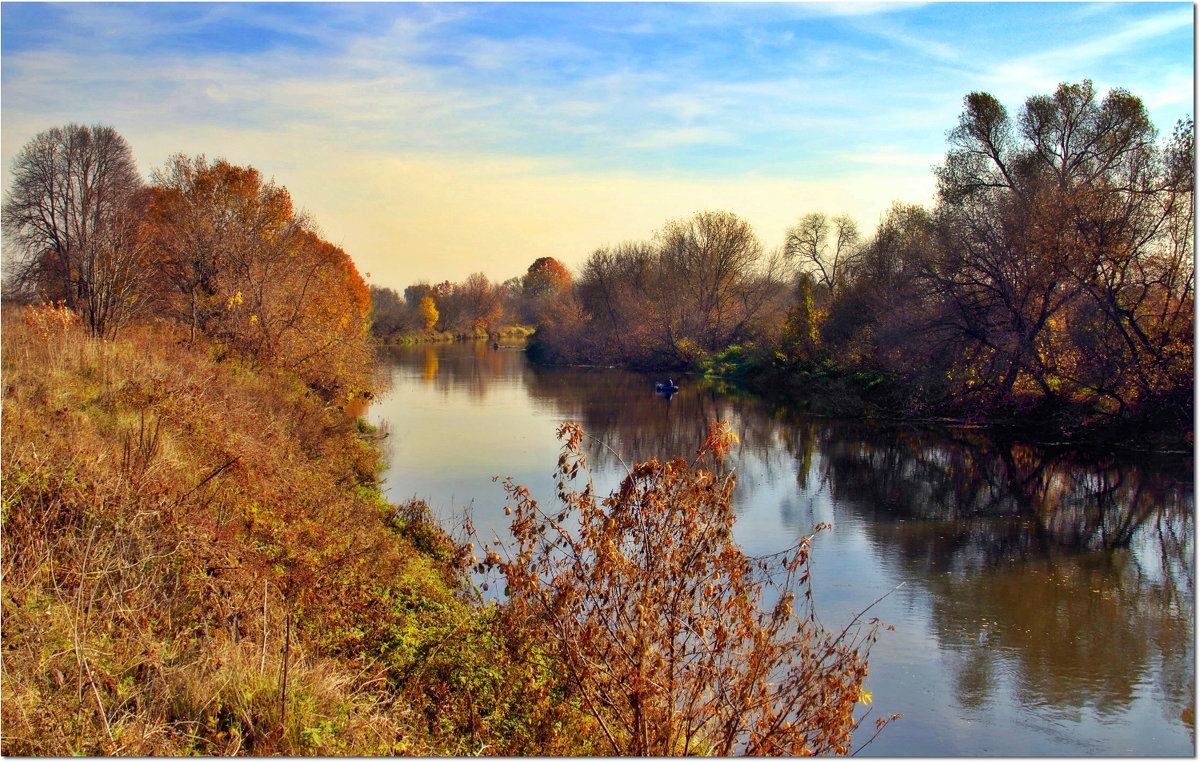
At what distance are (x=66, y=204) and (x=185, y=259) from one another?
858 cm

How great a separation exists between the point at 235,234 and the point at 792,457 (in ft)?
52.0

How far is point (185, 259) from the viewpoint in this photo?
2334 cm

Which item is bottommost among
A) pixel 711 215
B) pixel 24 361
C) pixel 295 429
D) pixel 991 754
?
pixel 991 754

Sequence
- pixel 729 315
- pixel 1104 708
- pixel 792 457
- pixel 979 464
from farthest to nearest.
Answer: pixel 729 315
pixel 792 457
pixel 979 464
pixel 1104 708

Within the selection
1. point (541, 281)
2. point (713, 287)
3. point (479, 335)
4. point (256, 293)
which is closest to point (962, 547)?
point (256, 293)

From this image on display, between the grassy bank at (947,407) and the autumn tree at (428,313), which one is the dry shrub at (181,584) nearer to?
the grassy bank at (947,407)

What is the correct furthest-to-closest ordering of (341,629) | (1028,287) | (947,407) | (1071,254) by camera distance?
(947,407), (1028,287), (1071,254), (341,629)

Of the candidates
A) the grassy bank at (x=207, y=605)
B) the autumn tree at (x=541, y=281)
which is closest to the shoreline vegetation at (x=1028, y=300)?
the grassy bank at (x=207, y=605)

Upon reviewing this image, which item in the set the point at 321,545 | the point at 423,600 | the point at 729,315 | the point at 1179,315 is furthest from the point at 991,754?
the point at 729,315

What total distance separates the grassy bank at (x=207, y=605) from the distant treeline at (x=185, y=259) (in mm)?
5993

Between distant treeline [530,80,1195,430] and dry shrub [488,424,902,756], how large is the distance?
19.1 meters

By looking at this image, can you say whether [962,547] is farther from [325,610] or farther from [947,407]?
[947,407]

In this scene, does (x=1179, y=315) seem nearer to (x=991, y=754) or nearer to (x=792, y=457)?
(x=792, y=457)

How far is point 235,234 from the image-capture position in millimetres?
24281
